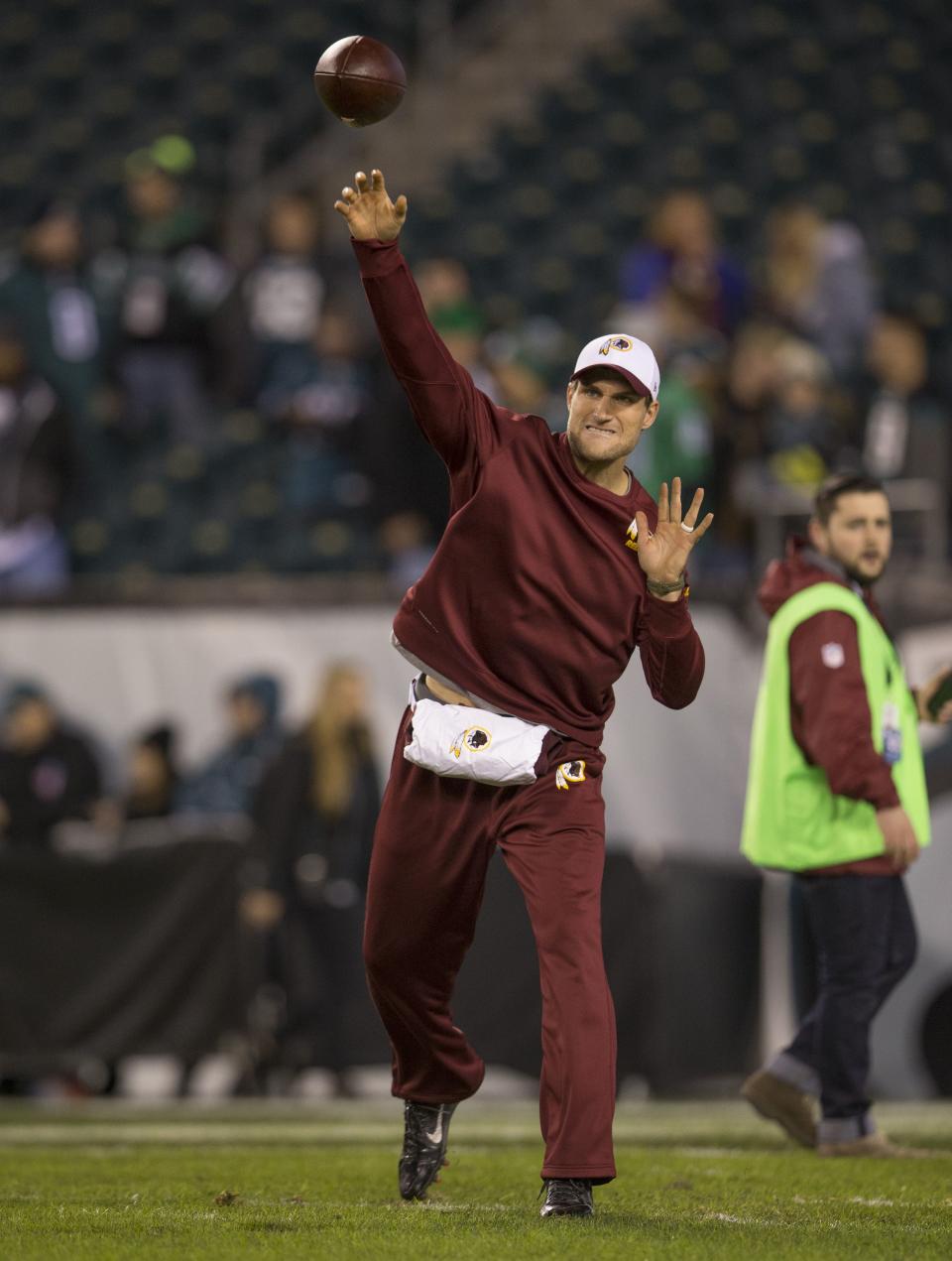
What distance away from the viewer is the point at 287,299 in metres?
12.8

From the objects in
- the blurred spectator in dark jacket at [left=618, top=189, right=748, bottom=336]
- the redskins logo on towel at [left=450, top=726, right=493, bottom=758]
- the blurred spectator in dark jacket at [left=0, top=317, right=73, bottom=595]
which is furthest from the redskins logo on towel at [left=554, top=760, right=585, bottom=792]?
the blurred spectator in dark jacket at [left=618, top=189, right=748, bottom=336]

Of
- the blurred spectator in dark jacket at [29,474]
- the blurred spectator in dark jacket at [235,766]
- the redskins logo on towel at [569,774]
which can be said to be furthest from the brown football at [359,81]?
the blurred spectator in dark jacket at [29,474]

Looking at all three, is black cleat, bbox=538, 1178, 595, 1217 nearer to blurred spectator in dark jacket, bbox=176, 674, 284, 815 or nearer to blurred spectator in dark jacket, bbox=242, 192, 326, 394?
Result: blurred spectator in dark jacket, bbox=176, 674, 284, 815

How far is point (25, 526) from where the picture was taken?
38.6ft

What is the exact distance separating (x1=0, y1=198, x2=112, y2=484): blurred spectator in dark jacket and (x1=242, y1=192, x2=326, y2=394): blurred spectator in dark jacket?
98 centimetres

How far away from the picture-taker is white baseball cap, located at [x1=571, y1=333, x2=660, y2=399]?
196 inches

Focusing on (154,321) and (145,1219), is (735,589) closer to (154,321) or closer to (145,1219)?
(154,321)

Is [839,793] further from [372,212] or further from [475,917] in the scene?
[372,212]

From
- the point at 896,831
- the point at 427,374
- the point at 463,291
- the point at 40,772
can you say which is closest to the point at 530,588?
the point at 427,374

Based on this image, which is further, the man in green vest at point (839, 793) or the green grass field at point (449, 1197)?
the man in green vest at point (839, 793)

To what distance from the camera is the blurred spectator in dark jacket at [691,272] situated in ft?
41.2

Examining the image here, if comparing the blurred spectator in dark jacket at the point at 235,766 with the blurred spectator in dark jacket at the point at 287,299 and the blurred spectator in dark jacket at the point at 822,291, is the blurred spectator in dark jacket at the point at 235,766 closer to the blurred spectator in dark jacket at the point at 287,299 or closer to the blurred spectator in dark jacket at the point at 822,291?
the blurred spectator in dark jacket at the point at 287,299

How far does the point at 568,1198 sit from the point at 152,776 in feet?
20.4

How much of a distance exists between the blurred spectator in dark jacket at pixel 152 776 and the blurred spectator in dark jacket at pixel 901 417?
3.95m
